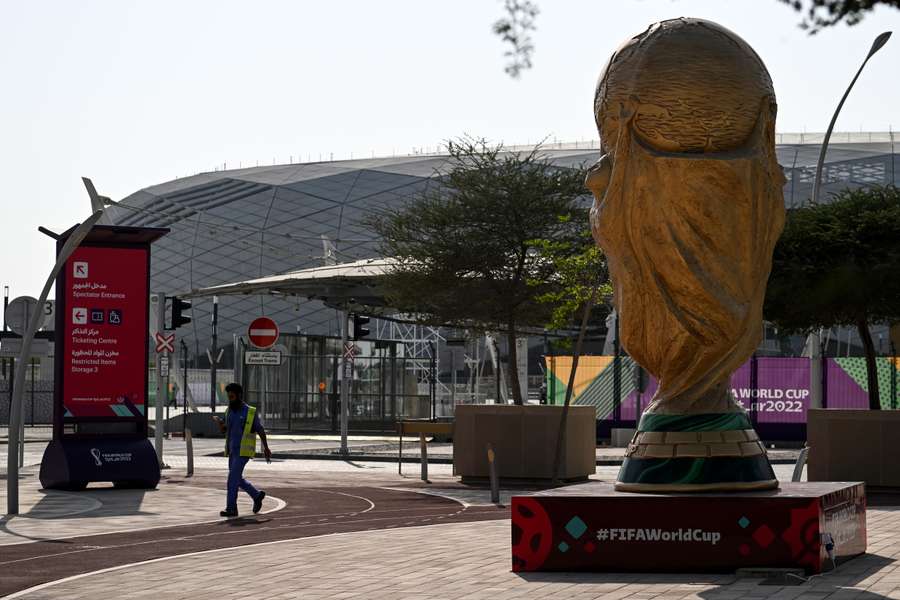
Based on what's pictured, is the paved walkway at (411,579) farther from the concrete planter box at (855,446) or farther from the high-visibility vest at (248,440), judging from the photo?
the concrete planter box at (855,446)

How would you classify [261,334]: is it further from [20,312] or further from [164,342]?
[20,312]

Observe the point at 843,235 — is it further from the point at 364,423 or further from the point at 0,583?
the point at 364,423

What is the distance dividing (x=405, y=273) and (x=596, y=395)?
8.26 meters

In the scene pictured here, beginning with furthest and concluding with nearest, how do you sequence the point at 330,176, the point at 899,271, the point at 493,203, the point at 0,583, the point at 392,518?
1. the point at 330,176
2. the point at 493,203
3. the point at 899,271
4. the point at 392,518
5. the point at 0,583

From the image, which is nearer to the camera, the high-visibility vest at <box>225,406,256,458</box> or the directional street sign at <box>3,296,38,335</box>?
the high-visibility vest at <box>225,406,256,458</box>

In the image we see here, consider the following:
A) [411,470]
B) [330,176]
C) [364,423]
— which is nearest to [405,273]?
[411,470]

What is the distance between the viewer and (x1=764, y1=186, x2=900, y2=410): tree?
22531 mm

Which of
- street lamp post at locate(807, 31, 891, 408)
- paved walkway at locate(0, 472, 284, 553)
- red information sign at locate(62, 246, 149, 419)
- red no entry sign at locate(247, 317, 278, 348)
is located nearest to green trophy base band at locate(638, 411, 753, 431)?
paved walkway at locate(0, 472, 284, 553)

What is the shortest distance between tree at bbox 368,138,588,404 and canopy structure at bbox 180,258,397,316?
721cm

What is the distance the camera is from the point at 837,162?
9919cm

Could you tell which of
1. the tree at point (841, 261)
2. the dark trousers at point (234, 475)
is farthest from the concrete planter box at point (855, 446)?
the dark trousers at point (234, 475)

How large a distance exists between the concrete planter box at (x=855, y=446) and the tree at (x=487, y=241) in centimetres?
1110

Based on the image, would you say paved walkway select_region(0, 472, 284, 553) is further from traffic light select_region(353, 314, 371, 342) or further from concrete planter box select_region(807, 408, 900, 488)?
traffic light select_region(353, 314, 371, 342)

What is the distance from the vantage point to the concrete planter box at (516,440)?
23234 mm
